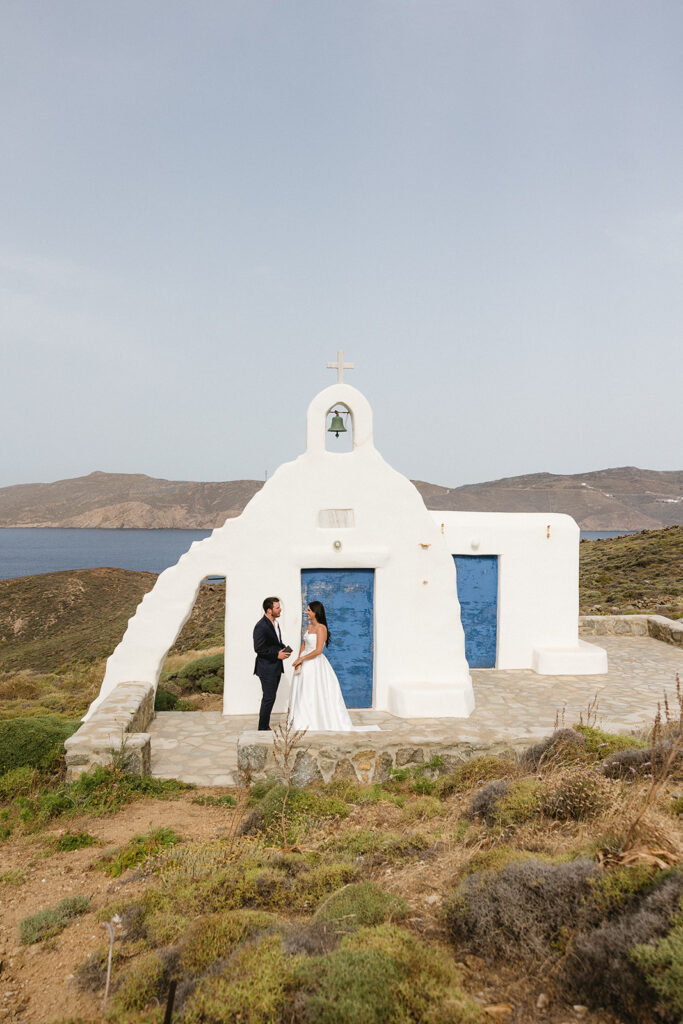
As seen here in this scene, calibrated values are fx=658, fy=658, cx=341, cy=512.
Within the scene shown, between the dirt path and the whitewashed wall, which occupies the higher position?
the whitewashed wall

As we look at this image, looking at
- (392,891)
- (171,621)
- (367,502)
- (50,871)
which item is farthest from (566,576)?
(50,871)

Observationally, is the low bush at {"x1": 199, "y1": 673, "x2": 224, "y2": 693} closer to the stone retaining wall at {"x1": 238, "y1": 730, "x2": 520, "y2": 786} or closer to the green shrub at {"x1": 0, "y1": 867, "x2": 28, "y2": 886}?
the stone retaining wall at {"x1": 238, "y1": 730, "x2": 520, "y2": 786}

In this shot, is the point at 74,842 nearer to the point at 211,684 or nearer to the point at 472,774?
the point at 472,774

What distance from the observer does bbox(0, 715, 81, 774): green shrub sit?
21.7 feet

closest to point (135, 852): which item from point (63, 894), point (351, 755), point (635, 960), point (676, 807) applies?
point (63, 894)

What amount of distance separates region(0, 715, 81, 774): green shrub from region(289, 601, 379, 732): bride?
8.25 ft

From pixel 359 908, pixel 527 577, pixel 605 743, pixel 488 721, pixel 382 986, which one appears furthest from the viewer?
pixel 527 577

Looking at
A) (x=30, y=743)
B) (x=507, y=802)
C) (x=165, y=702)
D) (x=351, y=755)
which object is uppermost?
(x=507, y=802)

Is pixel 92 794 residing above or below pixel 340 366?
below

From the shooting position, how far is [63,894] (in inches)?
181

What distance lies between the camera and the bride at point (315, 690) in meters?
7.42

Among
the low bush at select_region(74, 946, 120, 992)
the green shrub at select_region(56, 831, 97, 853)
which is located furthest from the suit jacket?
the low bush at select_region(74, 946, 120, 992)

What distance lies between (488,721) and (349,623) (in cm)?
225

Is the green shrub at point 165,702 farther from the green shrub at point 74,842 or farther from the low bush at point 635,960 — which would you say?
the low bush at point 635,960
